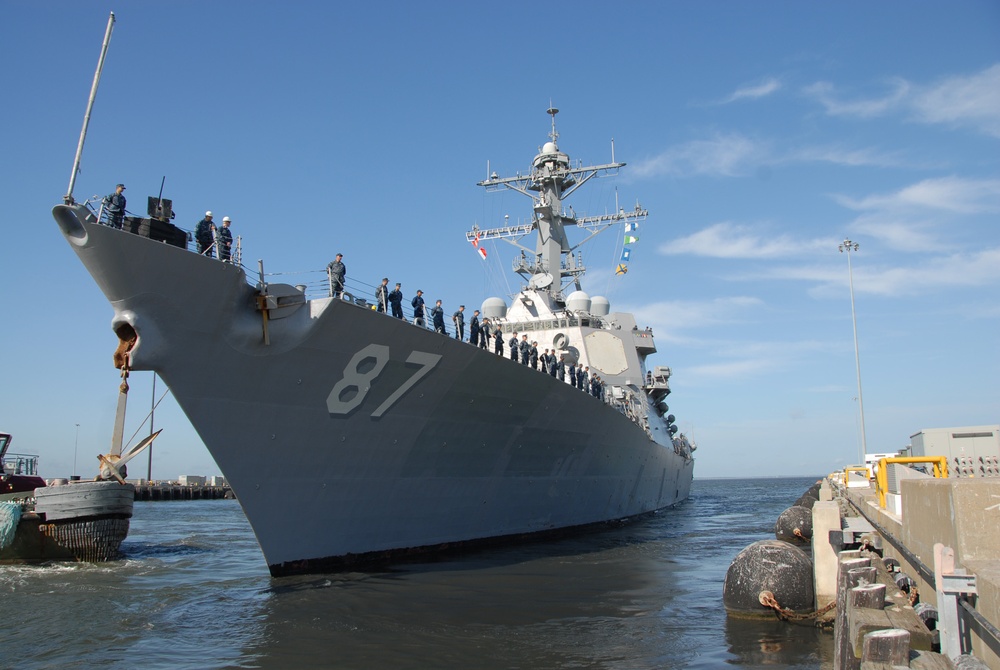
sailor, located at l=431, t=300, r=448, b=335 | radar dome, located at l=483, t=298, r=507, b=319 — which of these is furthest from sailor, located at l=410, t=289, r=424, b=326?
radar dome, located at l=483, t=298, r=507, b=319

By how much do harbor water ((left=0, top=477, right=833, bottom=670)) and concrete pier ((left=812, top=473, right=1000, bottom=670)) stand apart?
1.51m

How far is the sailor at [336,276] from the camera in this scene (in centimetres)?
967

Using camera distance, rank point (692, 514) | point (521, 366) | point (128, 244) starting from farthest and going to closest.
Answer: point (692, 514), point (521, 366), point (128, 244)

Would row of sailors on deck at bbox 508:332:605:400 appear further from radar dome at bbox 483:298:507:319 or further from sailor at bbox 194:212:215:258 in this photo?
sailor at bbox 194:212:215:258

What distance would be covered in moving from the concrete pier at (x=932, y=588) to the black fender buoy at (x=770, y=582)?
66.2 inches

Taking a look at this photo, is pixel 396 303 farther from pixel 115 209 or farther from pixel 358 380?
pixel 115 209

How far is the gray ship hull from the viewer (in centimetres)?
830

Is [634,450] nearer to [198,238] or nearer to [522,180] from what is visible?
[522,180]

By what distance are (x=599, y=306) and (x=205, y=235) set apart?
18.3 meters

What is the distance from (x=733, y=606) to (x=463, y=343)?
5429 millimetres

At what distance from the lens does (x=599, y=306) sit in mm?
25531

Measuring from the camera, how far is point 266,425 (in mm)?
9297

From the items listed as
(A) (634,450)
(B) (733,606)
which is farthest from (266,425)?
(A) (634,450)

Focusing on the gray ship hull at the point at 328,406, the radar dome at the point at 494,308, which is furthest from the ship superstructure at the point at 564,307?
the gray ship hull at the point at 328,406
